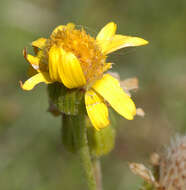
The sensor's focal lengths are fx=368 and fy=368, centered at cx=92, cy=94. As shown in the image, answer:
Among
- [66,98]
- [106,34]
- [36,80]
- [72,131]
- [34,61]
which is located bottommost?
[72,131]

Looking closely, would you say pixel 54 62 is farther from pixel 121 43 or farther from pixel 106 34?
pixel 106 34

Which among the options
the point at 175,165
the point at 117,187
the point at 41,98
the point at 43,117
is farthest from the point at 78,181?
the point at 175,165

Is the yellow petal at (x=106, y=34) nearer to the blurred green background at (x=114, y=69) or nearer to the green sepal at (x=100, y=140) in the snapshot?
the green sepal at (x=100, y=140)

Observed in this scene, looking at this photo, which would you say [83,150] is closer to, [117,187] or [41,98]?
[117,187]

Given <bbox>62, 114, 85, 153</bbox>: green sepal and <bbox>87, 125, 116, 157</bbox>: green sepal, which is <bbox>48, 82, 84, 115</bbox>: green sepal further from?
<bbox>87, 125, 116, 157</bbox>: green sepal

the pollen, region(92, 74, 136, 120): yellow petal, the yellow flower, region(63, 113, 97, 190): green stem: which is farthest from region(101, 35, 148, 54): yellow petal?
region(63, 113, 97, 190): green stem

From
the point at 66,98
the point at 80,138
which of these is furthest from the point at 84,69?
the point at 80,138

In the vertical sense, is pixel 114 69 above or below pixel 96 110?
above
